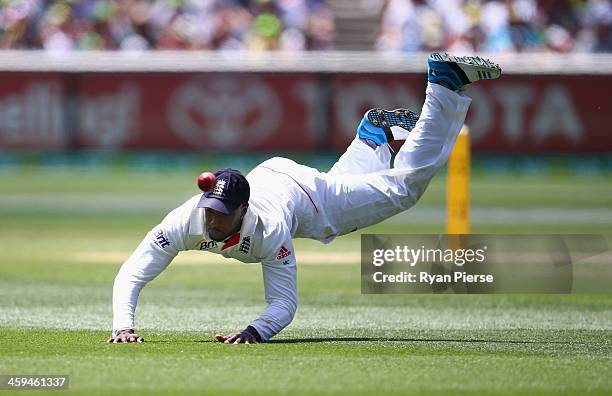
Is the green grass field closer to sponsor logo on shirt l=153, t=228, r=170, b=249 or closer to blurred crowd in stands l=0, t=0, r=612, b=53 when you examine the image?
sponsor logo on shirt l=153, t=228, r=170, b=249

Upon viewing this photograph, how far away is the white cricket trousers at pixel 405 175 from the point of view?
29.0ft

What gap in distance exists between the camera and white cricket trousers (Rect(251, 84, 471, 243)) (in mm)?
8805

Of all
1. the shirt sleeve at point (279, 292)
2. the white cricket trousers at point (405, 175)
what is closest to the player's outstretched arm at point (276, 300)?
the shirt sleeve at point (279, 292)

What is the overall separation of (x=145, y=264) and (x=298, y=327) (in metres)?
2.02

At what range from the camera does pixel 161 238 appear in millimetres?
7977

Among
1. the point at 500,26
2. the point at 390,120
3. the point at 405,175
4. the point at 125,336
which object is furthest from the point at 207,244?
the point at 500,26

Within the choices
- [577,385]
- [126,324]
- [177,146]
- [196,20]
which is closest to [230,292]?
[126,324]

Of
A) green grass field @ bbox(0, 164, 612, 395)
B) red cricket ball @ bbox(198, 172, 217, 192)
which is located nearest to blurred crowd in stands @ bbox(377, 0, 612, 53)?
green grass field @ bbox(0, 164, 612, 395)

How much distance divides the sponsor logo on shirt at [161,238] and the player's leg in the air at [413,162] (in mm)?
1462

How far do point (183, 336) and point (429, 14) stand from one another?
61.4 feet

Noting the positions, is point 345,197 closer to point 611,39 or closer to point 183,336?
point 183,336

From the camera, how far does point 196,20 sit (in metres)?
26.6

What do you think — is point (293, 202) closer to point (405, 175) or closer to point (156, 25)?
point (405, 175)

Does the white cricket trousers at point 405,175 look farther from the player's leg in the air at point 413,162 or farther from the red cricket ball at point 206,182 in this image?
the red cricket ball at point 206,182
